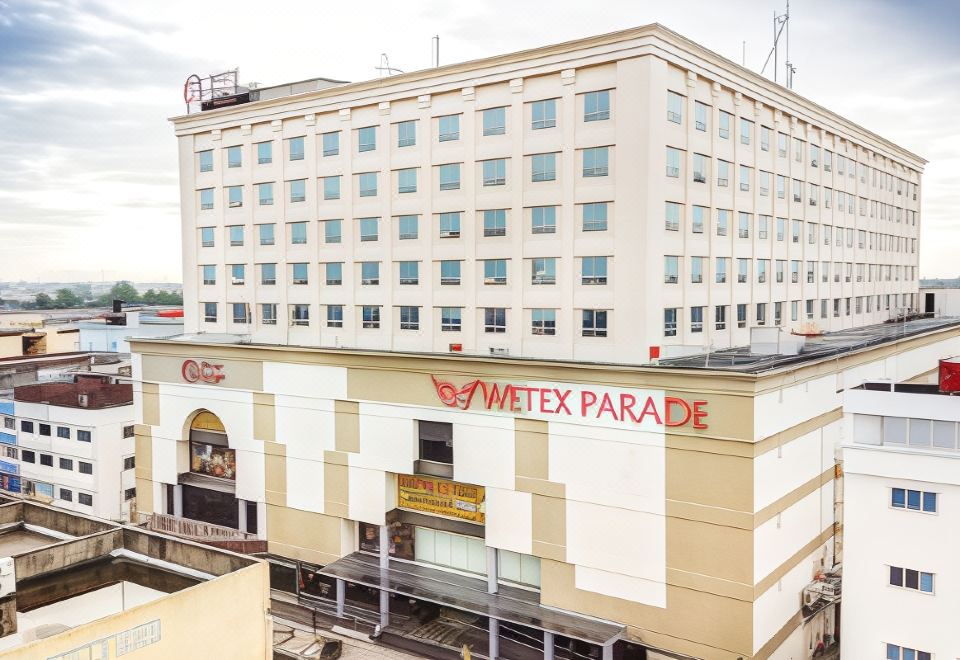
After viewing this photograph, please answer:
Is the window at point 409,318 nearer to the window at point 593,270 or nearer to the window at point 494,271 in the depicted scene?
the window at point 494,271

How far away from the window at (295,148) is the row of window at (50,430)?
1076 inches

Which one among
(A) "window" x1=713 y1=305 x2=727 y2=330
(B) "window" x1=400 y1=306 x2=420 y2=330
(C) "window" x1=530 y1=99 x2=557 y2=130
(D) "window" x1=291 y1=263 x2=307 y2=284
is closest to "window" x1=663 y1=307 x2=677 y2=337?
(A) "window" x1=713 y1=305 x2=727 y2=330

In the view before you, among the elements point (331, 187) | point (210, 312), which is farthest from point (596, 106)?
point (210, 312)

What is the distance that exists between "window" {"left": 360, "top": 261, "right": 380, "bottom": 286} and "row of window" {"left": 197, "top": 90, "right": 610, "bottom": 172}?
6568 mm

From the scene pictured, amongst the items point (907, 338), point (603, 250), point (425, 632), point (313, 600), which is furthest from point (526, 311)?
point (907, 338)

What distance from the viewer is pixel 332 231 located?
4725cm

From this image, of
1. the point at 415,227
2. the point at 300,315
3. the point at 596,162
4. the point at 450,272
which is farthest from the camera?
the point at 300,315

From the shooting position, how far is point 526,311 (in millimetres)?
40281

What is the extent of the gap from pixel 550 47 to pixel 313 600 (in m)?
32.5

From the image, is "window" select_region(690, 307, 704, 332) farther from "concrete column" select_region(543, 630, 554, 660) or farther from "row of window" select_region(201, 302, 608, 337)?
"concrete column" select_region(543, 630, 554, 660)

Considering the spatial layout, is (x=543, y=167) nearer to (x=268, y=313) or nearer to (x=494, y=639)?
(x=268, y=313)

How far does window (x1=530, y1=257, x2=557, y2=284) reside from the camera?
129 ft

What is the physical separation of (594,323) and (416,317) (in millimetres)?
11092

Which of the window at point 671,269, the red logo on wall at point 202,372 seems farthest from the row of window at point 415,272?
the red logo on wall at point 202,372
